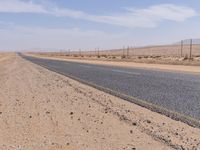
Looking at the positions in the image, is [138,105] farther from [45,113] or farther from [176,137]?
[176,137]

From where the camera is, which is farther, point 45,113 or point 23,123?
point 45,113

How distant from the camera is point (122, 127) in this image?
900 cm

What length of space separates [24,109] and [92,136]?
4384 millimetres

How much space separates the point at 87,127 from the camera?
905 cm

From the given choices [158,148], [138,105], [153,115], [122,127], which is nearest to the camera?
[158,148]

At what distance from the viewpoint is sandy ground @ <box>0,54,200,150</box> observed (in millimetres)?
7336

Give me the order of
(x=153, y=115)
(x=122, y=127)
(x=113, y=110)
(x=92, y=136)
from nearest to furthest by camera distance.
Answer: (x=92, y=136) → (x=122, y=127) → (x=153, y=115) → (x=113, y=110)

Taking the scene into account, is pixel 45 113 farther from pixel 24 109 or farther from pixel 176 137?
pixel 176 137

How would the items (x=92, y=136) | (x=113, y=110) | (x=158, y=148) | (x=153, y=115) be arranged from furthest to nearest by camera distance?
1. (x=113, y=110)
2. (x=153, y=115)
3. (x=92, y=136)
4. (x=158, y=148)

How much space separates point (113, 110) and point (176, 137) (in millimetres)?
3810

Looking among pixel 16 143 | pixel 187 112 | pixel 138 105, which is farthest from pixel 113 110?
pixel 16 143

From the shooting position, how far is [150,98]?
14.1 meters

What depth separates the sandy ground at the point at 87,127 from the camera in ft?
24.1

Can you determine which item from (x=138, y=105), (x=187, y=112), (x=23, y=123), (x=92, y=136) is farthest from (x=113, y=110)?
(x=92, y=136)
